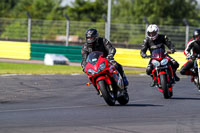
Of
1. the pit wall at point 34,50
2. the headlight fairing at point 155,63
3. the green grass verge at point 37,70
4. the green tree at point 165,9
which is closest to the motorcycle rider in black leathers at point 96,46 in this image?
the headlight fairing at point 155,63

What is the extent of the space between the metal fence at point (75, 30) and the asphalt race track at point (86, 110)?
13.0 metres

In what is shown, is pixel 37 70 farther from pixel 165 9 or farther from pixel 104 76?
pixel 165 9

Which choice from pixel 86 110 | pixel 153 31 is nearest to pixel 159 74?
pixel 153 31

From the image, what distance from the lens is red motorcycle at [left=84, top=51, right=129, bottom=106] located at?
9.59 m

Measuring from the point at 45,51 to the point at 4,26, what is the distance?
11.5ft

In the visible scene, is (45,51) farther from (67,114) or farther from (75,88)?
(67,114)

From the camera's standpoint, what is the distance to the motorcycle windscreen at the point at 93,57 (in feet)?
31.9

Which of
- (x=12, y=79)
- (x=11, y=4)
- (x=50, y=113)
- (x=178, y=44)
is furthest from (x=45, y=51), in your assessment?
(x=11, y=4)

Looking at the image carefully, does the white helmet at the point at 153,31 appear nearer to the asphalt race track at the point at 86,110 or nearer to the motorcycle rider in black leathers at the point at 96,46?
the asphalt race track at the point at 86,110

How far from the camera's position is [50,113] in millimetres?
8789

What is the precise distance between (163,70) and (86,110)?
297 cm

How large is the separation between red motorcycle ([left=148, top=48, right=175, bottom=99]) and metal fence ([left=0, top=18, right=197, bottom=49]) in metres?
16.0

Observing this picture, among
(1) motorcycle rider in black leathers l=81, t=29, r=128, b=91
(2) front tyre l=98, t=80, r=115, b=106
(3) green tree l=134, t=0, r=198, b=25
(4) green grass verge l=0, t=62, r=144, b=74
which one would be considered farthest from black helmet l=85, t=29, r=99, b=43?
(3) green tree l=134, t=0, r=198, b=25

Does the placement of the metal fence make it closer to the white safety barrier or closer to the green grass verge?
the white safety barrier
